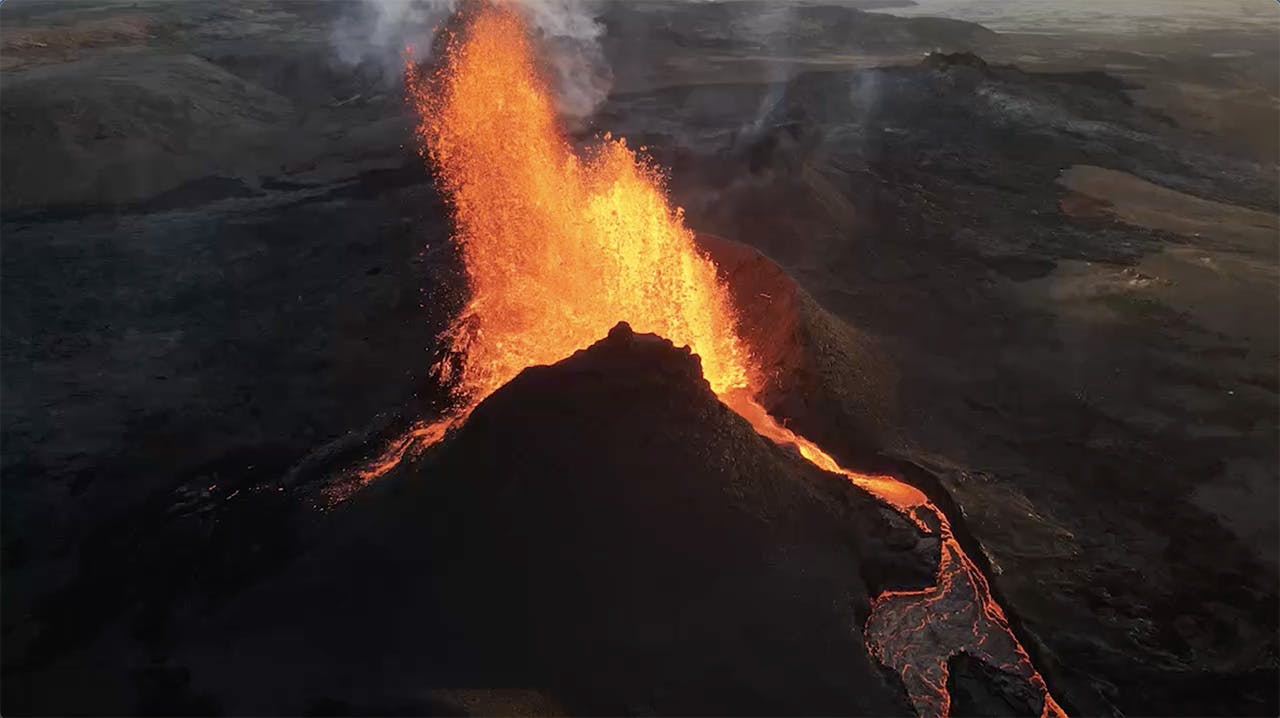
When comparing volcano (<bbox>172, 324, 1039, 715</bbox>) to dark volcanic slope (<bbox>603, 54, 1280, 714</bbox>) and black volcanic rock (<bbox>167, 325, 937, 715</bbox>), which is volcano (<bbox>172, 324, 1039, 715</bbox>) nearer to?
black volcanic rock (<bbox>167, 325, 937, 715</bbox>)

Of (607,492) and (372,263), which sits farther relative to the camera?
(372,263)

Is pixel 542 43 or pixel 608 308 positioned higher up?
pixel 542 43

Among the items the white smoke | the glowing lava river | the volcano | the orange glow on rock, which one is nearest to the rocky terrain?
the volcano

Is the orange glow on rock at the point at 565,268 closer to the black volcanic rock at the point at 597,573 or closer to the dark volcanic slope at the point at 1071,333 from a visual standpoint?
the dark volcanic slope at the point at 1071,333

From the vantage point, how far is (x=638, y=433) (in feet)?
27.0

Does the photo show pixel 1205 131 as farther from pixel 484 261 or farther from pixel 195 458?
pixel 195 458

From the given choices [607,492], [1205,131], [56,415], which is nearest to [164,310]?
[56,415]

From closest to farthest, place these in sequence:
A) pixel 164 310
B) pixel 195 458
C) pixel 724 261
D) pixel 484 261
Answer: pixel 195 458
pixel 724 261
pixel 164 310
pixel 484 261

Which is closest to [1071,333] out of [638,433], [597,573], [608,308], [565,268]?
[608,308]

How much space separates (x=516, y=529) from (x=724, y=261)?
7454 mm

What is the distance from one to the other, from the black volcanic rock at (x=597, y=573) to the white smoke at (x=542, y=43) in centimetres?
2359

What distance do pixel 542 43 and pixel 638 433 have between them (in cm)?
Answer: 3021

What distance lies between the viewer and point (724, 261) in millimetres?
13492

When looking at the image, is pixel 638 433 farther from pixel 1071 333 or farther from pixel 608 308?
pixel 1071 333
